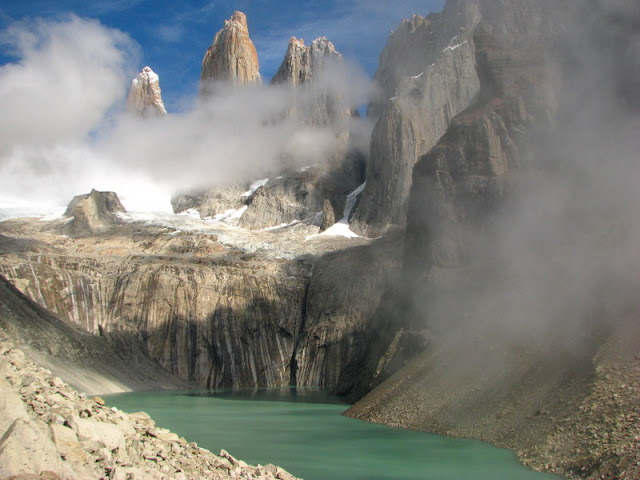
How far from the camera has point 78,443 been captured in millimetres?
12102

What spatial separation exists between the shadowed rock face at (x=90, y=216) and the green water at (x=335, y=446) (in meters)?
64.4

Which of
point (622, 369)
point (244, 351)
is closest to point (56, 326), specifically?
point (244, 351)

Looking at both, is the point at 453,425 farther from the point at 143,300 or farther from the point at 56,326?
the point at 143,300

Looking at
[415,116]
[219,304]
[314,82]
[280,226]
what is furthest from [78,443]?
[314,82]

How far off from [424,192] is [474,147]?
5.75 metres

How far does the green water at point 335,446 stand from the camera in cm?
1903

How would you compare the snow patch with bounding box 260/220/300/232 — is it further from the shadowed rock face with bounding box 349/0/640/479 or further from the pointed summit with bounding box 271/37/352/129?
the shadowed rock face with bounding box 349/0/640/479

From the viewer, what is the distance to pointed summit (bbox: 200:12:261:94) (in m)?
146

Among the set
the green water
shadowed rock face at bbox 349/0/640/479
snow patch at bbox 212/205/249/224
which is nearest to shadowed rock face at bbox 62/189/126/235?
snow patch at bbox 212/205/249/224

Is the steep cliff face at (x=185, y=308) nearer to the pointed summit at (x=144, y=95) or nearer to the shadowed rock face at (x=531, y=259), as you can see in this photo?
the shadowed rock face at (x=531, y=259)

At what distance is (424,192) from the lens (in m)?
48.1

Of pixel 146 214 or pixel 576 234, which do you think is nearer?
pixel 576 234

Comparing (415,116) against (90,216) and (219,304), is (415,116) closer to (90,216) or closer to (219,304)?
(219,304)

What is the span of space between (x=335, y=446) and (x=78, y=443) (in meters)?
13.8
